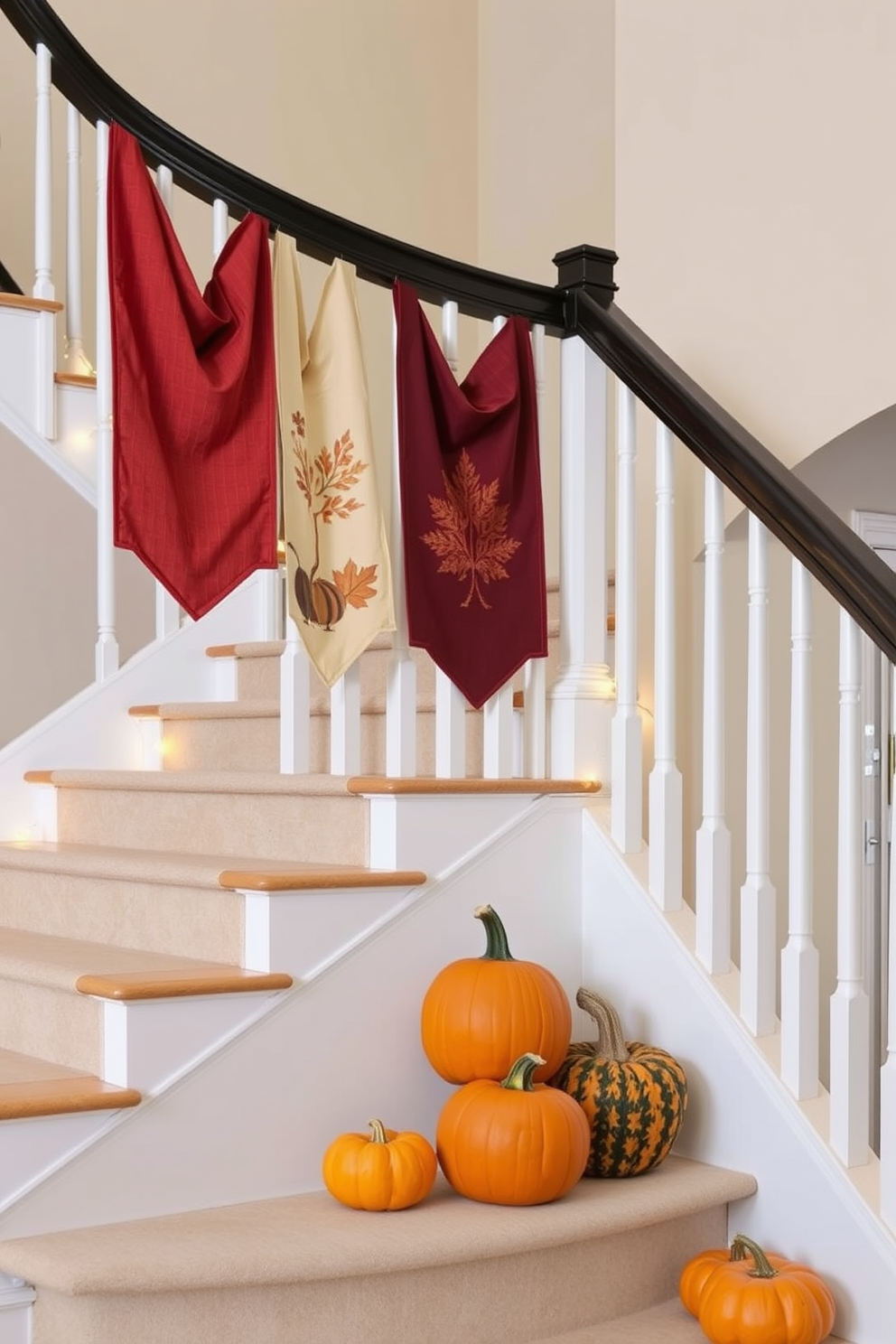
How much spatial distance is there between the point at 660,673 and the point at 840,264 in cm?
116

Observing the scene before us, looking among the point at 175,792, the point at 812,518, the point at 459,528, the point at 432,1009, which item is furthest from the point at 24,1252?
the point at 812,518

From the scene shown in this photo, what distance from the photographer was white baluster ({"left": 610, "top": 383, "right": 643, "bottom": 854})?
2609mm

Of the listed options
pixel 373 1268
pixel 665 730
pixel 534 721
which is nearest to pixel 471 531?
pixel 534 721

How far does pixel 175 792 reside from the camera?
2.74 m

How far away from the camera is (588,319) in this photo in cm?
275

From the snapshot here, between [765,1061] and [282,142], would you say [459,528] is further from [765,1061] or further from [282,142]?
[282,142]

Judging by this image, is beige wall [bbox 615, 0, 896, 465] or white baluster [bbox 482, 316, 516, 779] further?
beige wall [bbox 615, 0, 896, 465]

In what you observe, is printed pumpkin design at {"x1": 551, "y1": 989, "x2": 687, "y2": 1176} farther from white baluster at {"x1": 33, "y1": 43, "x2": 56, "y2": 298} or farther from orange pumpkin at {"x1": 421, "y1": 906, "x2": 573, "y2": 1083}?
white baluster at {"x1": 33, "y1": 43, "x2": 56, "y2": 298}

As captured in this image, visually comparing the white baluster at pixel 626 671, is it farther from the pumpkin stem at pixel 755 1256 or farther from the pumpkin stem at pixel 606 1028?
the pumpkin stem at pixel 755 1256

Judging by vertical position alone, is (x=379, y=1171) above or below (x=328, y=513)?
below

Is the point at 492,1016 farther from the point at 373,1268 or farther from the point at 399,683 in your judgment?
the point at 399,683

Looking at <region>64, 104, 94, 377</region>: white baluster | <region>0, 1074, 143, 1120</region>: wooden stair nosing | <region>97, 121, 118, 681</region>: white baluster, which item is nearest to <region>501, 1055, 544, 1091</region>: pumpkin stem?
<region>0, 1074, 143, 1120</region>: wooden stair nosing

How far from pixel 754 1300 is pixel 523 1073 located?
1.42 ft

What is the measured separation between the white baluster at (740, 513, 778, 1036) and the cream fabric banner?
1.92ft
